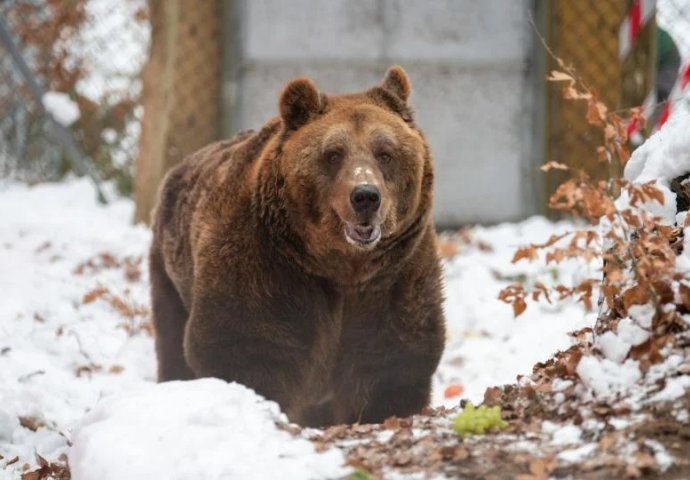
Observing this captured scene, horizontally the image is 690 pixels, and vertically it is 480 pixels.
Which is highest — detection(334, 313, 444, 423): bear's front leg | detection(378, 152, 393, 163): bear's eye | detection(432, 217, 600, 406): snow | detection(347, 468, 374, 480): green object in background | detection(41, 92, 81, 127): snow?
detection(378, 152, 393, 163): bear's eye

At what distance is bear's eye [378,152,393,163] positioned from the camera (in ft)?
13.7

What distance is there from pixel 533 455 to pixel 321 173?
1.70 meters

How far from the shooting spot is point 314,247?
4.24m

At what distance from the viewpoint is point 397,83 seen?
4.66 m

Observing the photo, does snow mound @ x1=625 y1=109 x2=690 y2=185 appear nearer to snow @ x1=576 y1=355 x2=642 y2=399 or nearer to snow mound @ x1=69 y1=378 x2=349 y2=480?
snow @ x1=576 y1=355 x2=642 y2=399

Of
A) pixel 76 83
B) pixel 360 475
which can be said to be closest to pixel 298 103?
pixel 360 475

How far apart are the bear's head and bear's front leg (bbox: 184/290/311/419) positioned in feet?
1.16

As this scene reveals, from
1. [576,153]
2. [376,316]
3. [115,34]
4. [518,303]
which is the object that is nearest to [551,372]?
[518,303]

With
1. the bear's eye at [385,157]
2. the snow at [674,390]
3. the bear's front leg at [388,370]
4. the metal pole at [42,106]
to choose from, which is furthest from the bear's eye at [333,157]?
the metal pole at [42,106]

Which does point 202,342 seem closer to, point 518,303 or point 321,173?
point 321,173

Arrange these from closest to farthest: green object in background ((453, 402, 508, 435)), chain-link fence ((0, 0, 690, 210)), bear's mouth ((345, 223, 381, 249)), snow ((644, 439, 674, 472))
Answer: snow ((644, 439, 674, 472)) < green object in background ((453, 402, 508, 435)) < bear's mouth ((345, 223, 381, 249)) < chain-link fence ((0, 0, 690, 210))

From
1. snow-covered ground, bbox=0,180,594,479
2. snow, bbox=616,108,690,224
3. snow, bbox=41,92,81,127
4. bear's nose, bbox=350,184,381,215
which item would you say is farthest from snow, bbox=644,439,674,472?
snow, bbox=41,92,81,127

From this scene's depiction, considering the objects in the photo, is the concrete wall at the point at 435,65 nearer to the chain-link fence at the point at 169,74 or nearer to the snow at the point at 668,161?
the chain-link fence at the point at 169,74

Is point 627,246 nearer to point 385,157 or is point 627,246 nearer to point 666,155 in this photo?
point 666,155
